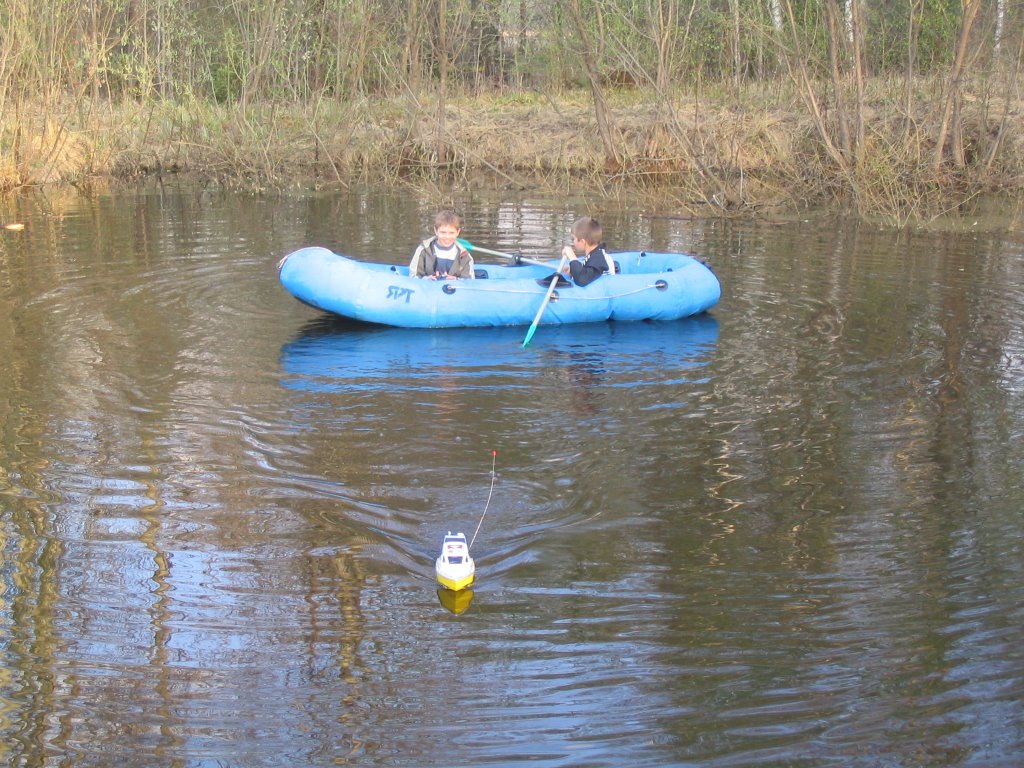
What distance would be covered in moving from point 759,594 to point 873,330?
4.39 metres

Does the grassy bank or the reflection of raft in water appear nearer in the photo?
the reflection of raft in water

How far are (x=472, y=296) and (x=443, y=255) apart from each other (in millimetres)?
516

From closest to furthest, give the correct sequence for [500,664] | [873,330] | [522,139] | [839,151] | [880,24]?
1. [500,664]
2. [873,330]
3. [839,151]
4. [880,24]
5. [522,139]

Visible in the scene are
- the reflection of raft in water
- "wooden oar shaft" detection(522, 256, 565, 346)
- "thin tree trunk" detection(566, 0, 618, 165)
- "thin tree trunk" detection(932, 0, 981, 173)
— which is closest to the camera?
the reflection of raft in water

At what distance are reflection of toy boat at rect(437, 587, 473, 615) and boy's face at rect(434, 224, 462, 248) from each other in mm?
4580

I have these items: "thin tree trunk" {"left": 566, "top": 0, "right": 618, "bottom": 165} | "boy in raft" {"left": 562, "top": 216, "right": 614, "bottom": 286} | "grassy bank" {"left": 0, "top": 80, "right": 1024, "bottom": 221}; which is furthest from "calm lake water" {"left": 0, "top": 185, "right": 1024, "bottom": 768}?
"thin tree trunk" {"left": 566, "top": 0, "right": 618, "bottom": 165}

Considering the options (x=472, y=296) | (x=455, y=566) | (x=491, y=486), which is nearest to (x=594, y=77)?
(x=472, y=296)

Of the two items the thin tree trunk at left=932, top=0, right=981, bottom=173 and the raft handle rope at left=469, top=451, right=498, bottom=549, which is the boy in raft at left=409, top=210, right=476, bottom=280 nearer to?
the raft handle rope at left=469, top=451, right=498, bottom=549

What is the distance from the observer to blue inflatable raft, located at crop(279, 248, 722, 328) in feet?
26.6

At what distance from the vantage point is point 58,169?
16.6 metres

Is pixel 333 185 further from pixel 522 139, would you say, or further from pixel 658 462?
pixel 658 462

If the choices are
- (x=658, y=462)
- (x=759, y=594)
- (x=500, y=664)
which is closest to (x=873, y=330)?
(x=658, y=462)

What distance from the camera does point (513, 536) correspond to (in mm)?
4672

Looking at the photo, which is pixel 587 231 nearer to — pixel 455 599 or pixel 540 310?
pixel 540 310
